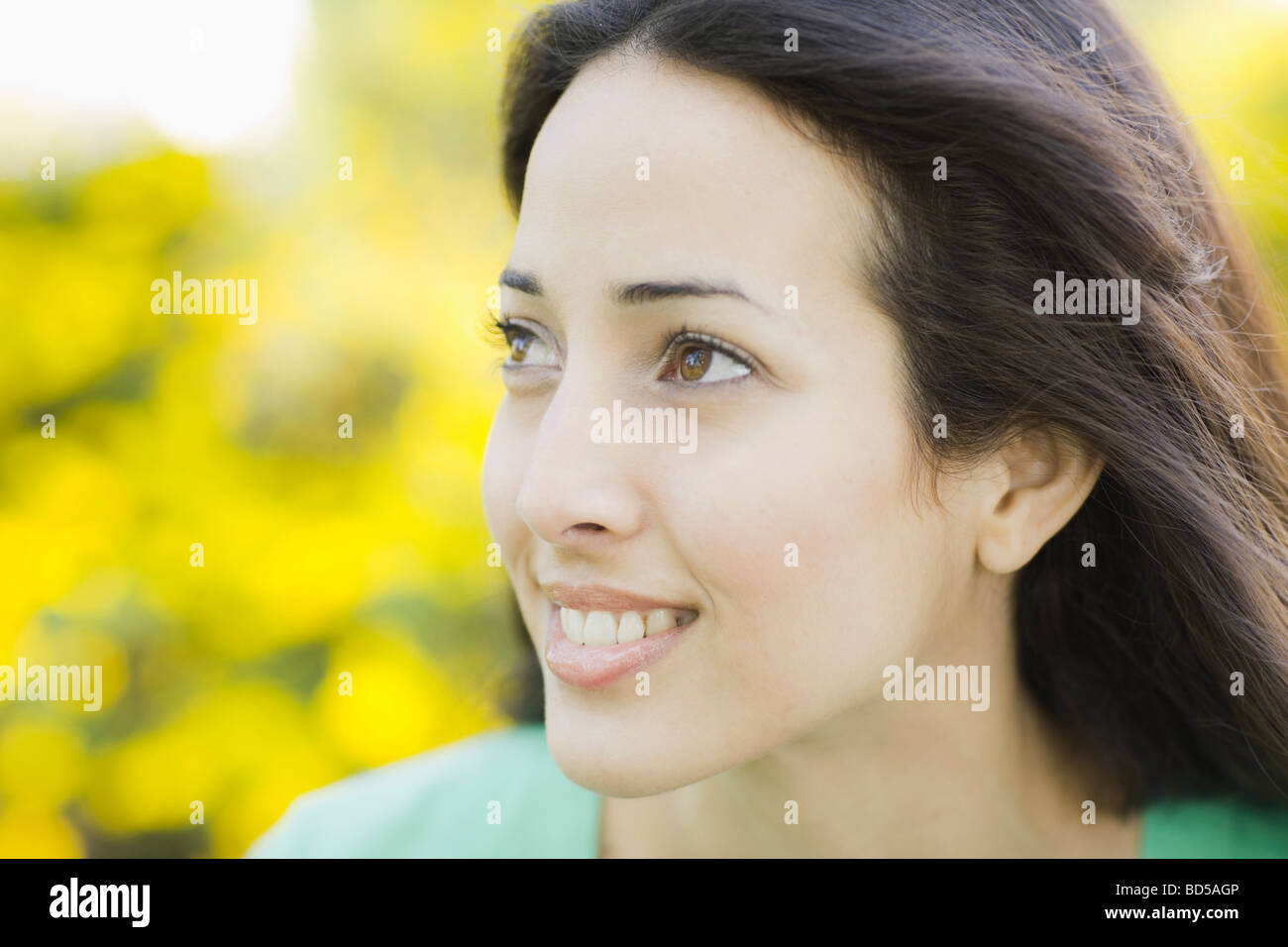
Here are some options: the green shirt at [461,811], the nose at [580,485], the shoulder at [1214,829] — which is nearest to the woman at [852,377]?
the nose at [580,485]

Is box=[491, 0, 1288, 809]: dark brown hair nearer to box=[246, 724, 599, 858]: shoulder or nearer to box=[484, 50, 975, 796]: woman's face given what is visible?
box=[484, 50, 975, 796]: woman's face

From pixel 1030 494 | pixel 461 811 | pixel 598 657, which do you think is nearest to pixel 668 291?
pixel 598 657

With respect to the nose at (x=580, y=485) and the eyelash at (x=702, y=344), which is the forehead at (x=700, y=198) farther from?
the nose at (x=580, y=485)

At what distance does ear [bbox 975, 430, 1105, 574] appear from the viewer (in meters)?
1.51

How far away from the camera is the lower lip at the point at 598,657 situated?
1412 mm

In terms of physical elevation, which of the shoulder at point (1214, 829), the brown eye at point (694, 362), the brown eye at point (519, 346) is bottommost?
the shoulder at point (1214, 829)

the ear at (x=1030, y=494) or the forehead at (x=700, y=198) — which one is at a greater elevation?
the forehead at (x=700, y=198)

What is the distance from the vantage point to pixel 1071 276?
1.45 meters

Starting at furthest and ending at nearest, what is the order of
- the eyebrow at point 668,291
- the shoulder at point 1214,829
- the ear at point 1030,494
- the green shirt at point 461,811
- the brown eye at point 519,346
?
1. the green shirt at point 461,811
2. the shoulder at point 1214,829
3. the brown eye at point 519,346
4. the ear at point 1030,494
5. the eyebrow at point 668,291

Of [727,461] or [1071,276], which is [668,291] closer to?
[727,461]

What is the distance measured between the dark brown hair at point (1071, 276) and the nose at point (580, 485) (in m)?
0.40

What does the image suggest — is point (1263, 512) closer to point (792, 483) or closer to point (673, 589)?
point (792, 483)

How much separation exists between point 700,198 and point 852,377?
0.31 metres

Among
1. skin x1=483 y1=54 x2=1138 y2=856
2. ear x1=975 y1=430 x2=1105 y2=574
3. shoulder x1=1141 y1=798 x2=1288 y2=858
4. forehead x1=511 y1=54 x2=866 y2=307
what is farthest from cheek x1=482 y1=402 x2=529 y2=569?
shoulder x1=1141 y1=798 x2=1288 y2=858
